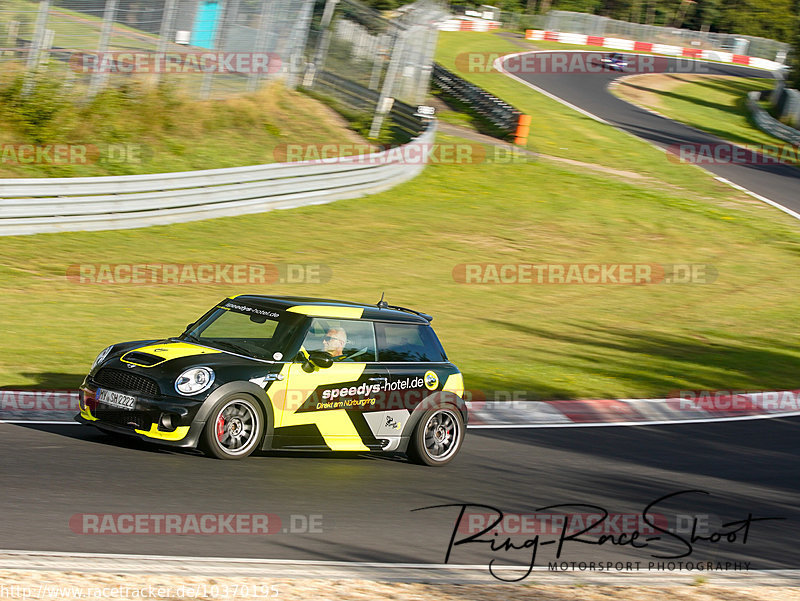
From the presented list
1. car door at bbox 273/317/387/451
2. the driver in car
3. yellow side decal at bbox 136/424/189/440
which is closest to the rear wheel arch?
car door at bbox 273/317/387/451

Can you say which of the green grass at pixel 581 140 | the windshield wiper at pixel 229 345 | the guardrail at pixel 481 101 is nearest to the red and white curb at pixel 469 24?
the green grass at pixel 581 140

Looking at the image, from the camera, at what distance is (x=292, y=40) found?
28203 millimetres

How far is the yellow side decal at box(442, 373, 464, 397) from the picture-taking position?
944 cm

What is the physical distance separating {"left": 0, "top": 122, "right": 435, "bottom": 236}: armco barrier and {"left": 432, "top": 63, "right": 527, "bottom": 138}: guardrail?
10.6 m

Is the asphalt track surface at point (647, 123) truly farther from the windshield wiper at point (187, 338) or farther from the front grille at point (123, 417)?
the front grille at point (123, 417)

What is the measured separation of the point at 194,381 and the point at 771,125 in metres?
41.9

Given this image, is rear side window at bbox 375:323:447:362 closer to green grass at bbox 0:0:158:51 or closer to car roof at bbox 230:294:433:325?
car roof at bbox 230:294:433:325

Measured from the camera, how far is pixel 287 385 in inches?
333

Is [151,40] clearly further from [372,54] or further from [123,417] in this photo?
[123,417]

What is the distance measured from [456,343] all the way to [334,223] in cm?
781

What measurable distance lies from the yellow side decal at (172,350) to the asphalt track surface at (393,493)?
85cm

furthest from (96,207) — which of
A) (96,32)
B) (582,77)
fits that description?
(582,77)

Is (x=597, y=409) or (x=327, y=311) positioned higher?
(x=327, y=311)

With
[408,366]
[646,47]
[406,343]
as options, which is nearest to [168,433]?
[408,366]
